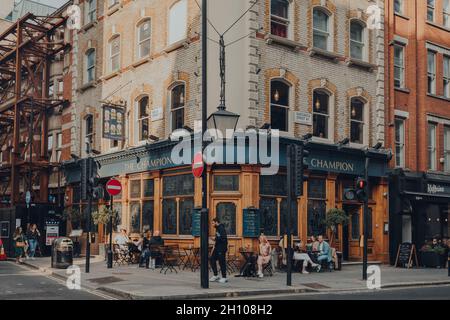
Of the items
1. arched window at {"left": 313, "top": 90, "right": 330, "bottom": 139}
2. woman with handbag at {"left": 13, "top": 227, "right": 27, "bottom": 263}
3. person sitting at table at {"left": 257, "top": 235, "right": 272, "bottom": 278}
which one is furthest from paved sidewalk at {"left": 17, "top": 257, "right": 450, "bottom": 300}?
arched window at {"left": 313, "top": 90, "right": 330, "bottom": 139}

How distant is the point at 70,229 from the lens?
97.5ft

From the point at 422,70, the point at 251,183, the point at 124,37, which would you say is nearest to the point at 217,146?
the point at 251,183

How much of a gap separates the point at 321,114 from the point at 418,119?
638 centimetres

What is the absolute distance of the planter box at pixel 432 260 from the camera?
24.4 metres

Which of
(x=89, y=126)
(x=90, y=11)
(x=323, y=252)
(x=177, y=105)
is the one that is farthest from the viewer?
(x=90, y=11)

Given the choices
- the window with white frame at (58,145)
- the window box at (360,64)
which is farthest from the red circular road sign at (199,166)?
the window with white frame at (58,145)

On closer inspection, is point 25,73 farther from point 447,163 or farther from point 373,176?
point 447,163

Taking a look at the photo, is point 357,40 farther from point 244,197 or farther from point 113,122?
point 113,122

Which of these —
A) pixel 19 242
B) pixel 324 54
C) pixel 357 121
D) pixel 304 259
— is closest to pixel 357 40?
pixel 324 54

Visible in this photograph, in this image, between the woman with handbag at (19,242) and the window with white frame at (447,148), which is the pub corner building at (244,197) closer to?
the woman with handbag at (19,242)

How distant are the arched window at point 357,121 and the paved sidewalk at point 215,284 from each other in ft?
19.0

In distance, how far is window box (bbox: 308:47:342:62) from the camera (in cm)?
2297

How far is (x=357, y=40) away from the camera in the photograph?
25.2m
